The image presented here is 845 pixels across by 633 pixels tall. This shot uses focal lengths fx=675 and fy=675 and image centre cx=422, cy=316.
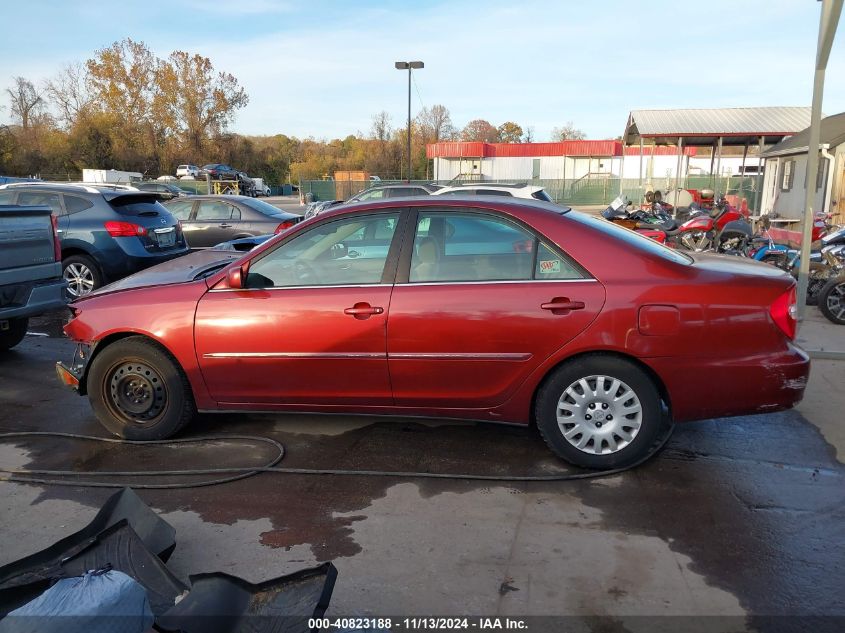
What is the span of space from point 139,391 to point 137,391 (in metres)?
0.01

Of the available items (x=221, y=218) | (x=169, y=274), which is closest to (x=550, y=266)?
(x=169, y=274)

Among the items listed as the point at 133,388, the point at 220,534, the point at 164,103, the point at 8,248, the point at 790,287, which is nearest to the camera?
the point at 220,534

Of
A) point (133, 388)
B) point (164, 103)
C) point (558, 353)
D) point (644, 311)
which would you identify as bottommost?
point (133, 388)

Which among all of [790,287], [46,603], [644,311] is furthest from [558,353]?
[46,603]

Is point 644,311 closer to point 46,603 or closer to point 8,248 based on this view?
point 46,603

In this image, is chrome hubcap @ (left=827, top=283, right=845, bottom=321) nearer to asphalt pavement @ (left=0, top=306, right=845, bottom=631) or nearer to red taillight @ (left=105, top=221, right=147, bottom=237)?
asphalt pavement @ (left=0, top=306, right=845, bottom=631)

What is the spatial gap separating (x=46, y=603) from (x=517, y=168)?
5345 centimetres

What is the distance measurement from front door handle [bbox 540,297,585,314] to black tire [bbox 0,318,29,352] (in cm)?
588

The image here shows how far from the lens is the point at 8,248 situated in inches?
248

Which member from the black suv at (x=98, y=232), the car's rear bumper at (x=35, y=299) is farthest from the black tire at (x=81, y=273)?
the car's rear bumper at (x=35, y=299)

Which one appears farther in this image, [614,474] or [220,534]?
[614,474]

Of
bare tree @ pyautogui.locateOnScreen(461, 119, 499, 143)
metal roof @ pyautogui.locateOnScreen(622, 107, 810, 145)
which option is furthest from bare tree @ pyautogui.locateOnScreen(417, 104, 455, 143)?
metal roof @ pyautogui.locateOnScreen(622, 107, 810, 145)

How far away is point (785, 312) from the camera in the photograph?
12.9 ft

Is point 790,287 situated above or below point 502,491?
above
